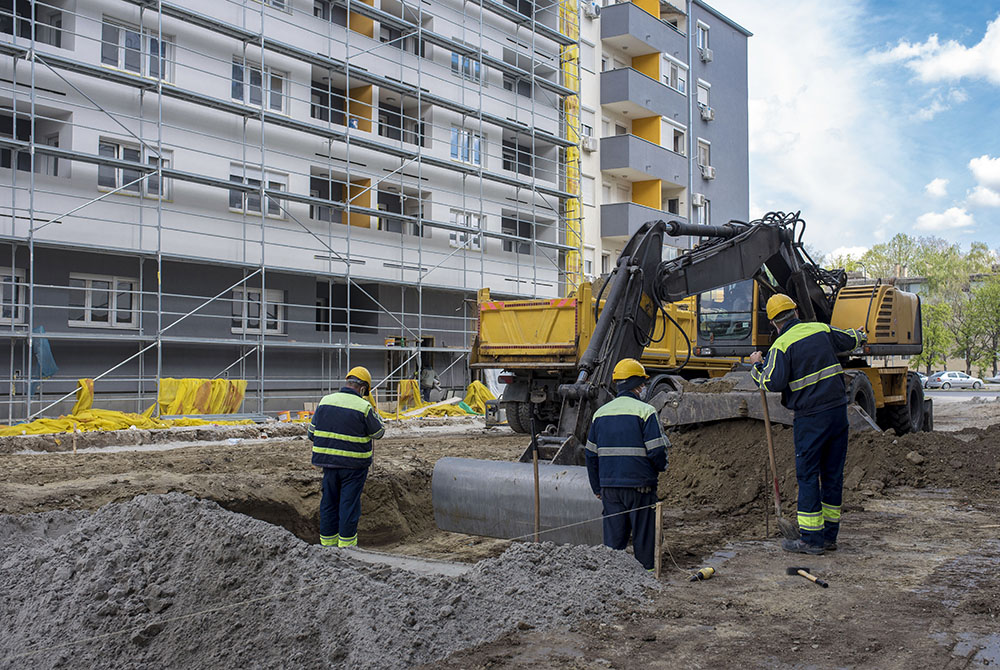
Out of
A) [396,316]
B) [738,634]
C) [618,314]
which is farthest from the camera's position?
[396,316]

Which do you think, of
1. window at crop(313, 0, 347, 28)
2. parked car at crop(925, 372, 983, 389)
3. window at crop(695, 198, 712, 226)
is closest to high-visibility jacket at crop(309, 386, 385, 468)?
window at crop(313, 0, 347, 28)

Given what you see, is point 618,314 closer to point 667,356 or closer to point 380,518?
point 380,518

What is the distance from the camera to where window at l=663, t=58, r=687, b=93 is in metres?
33.5

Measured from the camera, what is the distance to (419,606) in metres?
4.64

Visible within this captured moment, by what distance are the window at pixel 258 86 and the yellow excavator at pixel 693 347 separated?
1190 centimetres

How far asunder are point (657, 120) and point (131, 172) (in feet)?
68.1

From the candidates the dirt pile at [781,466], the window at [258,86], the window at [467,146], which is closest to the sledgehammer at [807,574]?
the dirt pile at [781,466]

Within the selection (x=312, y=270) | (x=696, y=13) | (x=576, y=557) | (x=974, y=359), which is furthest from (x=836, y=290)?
(x=974, y=359)

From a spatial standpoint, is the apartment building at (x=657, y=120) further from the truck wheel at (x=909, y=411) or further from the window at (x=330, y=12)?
the truck wheel at (x=909, y=411)

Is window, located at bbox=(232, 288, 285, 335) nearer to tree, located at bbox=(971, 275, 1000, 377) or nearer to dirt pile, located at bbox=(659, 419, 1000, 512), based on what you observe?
dirt pile, located at bbox=(659, 419, 1000, 512)

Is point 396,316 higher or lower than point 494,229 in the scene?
lower

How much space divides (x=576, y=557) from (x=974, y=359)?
190 feet

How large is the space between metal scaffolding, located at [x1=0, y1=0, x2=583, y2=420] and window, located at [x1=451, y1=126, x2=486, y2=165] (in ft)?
0.26

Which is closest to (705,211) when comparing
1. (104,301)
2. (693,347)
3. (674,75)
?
(674,75)
